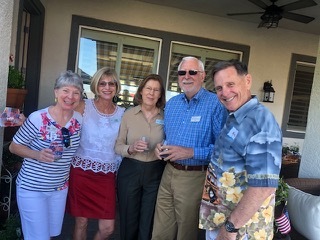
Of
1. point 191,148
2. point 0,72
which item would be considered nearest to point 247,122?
point 191,148

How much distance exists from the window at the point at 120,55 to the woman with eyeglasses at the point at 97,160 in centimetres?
321

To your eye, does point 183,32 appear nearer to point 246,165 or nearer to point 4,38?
point 4,38

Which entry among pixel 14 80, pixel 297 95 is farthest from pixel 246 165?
pixel 297 95

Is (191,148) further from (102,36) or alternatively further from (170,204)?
(102,36)

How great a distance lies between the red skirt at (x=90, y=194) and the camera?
2246 mm

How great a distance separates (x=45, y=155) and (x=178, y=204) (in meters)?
0.92

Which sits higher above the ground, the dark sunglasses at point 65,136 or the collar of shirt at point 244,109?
the collar of shirt at point 244,109

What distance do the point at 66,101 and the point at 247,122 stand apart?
3.78ft

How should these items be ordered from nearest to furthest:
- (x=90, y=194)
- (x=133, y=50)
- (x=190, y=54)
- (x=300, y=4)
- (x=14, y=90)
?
(x=90, y=194) → (x=14, y=90) → (x=300, y=4) → (x=133, y=50) → (x=190, y=54)

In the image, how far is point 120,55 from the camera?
5.45 meters

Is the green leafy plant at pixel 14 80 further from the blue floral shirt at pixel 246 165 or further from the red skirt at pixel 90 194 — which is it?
the blue floral shirt at pixel 246 165

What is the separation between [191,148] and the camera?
77.6 inches

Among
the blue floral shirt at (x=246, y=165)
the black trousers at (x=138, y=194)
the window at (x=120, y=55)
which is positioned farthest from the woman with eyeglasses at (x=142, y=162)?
the window at (x=120, y=55)

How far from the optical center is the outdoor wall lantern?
5.81 metres
